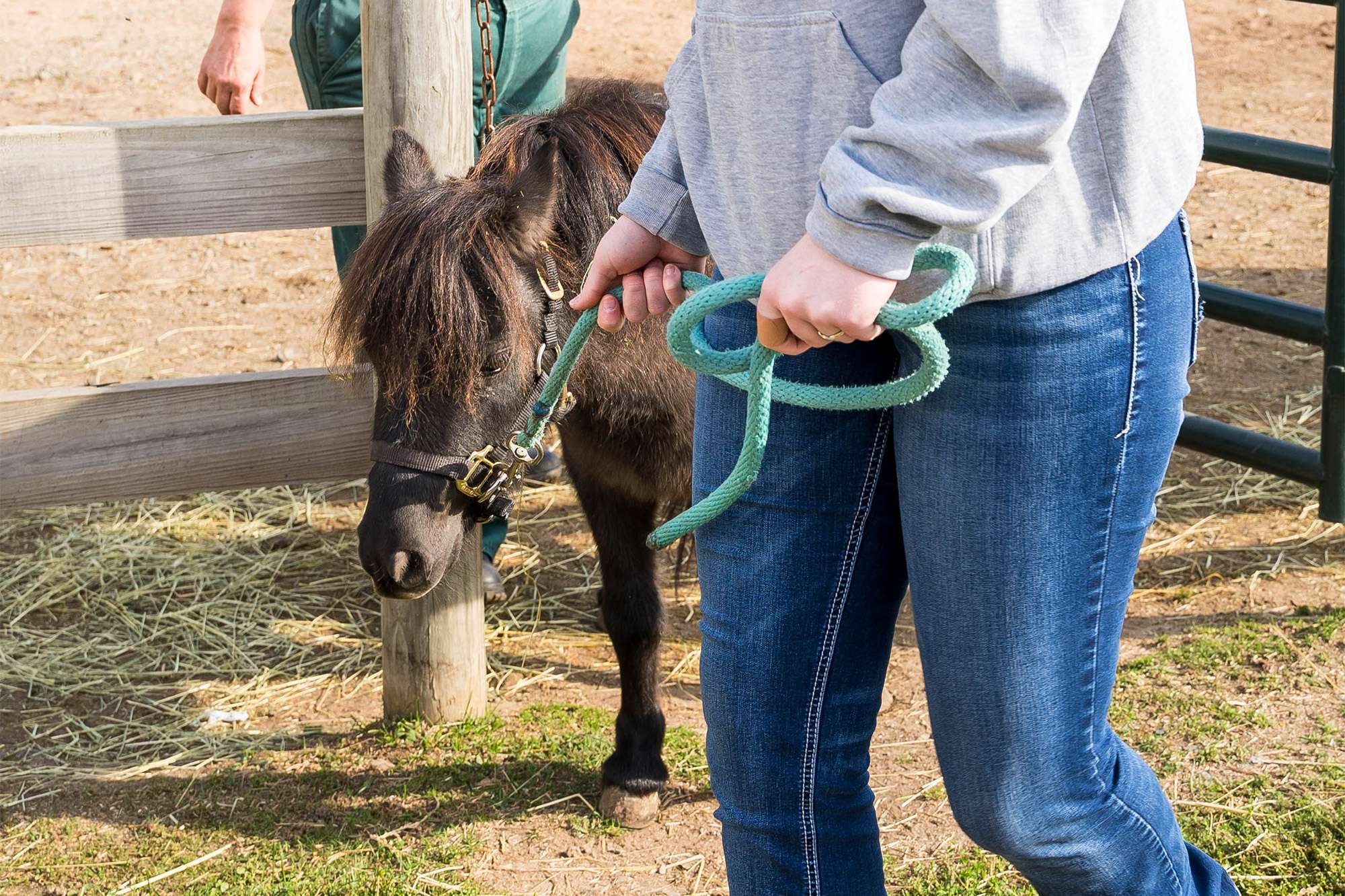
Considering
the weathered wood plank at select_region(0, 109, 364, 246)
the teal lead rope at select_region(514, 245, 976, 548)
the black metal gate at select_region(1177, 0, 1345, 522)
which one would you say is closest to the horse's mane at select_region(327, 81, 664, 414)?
the weathered wood plank at select_region(0, 109, 364, 246)

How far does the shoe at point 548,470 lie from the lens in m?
4.38

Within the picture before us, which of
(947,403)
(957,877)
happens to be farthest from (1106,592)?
(957,877)

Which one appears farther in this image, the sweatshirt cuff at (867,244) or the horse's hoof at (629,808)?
the horse's hoof at (629,808)

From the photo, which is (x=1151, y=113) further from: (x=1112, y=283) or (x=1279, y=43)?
(x=1279, y=43)

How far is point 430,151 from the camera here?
2.66 meters

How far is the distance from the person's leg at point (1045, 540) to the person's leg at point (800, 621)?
0.24 ft

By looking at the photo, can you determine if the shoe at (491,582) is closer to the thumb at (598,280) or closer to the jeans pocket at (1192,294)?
the thumb at (598,280)

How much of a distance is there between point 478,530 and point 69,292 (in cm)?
365

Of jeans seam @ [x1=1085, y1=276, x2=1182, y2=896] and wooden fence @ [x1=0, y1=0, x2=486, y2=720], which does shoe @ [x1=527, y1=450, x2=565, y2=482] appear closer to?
wooden fence @ [x1=0, y1=0, x2=486, y2=720]

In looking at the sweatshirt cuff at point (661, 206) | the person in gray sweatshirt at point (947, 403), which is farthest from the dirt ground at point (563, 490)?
the sweatshirt cuff at point (661, 206)

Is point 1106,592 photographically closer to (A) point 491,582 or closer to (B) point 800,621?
(B) point 800,621

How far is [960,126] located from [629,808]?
1902 mm

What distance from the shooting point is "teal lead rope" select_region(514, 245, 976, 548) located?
1209 millimetres

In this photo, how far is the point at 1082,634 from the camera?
1404mm
